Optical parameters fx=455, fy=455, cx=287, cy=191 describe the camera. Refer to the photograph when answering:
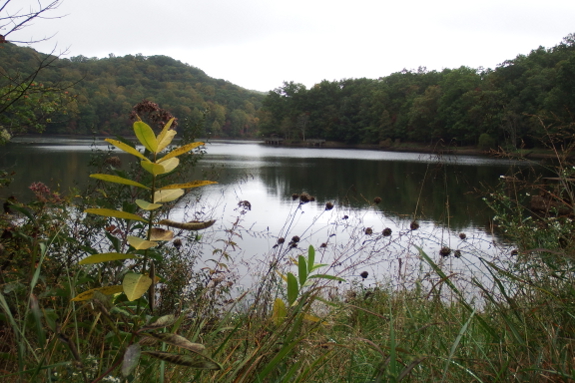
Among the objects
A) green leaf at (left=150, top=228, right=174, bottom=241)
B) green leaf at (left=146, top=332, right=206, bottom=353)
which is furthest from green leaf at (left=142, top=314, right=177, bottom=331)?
green leaf at (left=150, top=228, right=174, bottom=241)

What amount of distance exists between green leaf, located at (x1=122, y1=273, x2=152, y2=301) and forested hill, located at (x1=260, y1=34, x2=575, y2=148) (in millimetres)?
21977

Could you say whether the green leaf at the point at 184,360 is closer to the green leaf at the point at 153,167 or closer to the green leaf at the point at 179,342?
the green leaf at the point at 179,342

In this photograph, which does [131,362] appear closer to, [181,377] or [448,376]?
[181,377]

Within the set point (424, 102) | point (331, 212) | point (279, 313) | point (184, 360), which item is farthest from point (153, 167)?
point (424, 102)

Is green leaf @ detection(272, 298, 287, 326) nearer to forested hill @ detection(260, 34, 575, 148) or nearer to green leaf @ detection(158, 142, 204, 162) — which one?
green leaf @ detection(158, 142, 204, 162)

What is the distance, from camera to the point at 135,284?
25.7 inches

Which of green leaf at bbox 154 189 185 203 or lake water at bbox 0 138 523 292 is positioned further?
lake water at bbox 0 138 523 292

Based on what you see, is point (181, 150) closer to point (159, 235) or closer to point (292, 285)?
point (159, 235)

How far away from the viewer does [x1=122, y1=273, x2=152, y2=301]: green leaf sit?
63 centimetres

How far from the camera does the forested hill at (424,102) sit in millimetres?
27578

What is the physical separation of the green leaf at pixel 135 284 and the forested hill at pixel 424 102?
22.0m

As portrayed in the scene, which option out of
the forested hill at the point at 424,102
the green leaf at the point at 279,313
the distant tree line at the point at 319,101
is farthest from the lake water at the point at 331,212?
the forested hill at the point at 424,102

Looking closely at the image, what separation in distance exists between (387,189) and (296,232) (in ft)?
23.8

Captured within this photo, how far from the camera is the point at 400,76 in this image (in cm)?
6662
